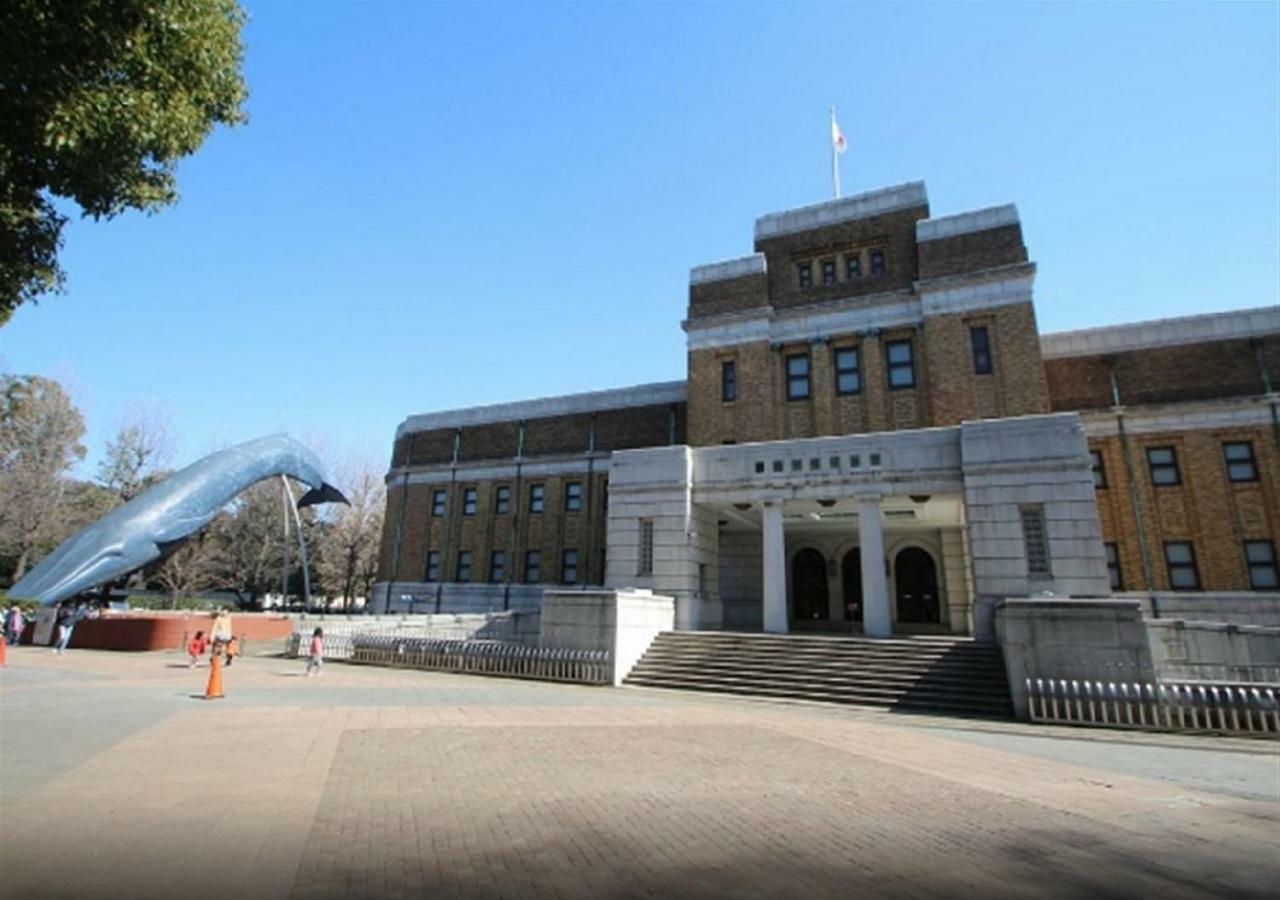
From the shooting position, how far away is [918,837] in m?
5.68

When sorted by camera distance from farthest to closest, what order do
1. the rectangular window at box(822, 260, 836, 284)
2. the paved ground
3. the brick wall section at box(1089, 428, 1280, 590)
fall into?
the rectangular window at box(822, 260, 836, 284) → the brick wall section at box(1089, 428, 1280, 590) → the paved ground

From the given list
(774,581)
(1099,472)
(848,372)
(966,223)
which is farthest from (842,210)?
(774,581)

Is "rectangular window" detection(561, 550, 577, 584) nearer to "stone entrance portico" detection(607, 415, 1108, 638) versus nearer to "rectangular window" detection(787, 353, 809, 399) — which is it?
"stone entrance portico" detection(607, 415, 1108, 638)

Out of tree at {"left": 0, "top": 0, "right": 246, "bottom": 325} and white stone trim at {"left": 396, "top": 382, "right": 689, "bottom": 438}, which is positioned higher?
white stone trim at {"left": 396, "top": 382, "right": 689, "bottom": 438}

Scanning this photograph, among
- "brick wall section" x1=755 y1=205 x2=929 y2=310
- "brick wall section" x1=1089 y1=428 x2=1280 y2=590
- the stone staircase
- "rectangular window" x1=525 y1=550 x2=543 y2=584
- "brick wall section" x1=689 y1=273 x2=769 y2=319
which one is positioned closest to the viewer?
the stone staircase

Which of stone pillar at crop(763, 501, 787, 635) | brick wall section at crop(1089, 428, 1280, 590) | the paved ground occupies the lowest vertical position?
the paved ground

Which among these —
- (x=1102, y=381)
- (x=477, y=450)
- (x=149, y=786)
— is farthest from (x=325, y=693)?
(x=1102, y=381)

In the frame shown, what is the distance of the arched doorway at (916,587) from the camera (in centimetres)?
2414

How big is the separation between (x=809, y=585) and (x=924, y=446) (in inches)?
332

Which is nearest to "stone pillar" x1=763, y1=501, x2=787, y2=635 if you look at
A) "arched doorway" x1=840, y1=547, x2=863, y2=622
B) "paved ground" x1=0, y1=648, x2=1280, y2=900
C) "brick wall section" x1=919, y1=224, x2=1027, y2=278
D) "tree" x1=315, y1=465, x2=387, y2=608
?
"arched doorway" x1=840, y1=547, x2=863, y2=622

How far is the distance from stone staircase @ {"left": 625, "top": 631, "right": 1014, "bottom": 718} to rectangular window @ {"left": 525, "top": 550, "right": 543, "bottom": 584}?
1483 centimetres

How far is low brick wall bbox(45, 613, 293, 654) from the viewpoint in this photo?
983 inches

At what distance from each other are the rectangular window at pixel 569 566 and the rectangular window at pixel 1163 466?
24257 mm

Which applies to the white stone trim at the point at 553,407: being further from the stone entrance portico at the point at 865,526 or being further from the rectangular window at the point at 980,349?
the rectangular window at the point at 980,349
